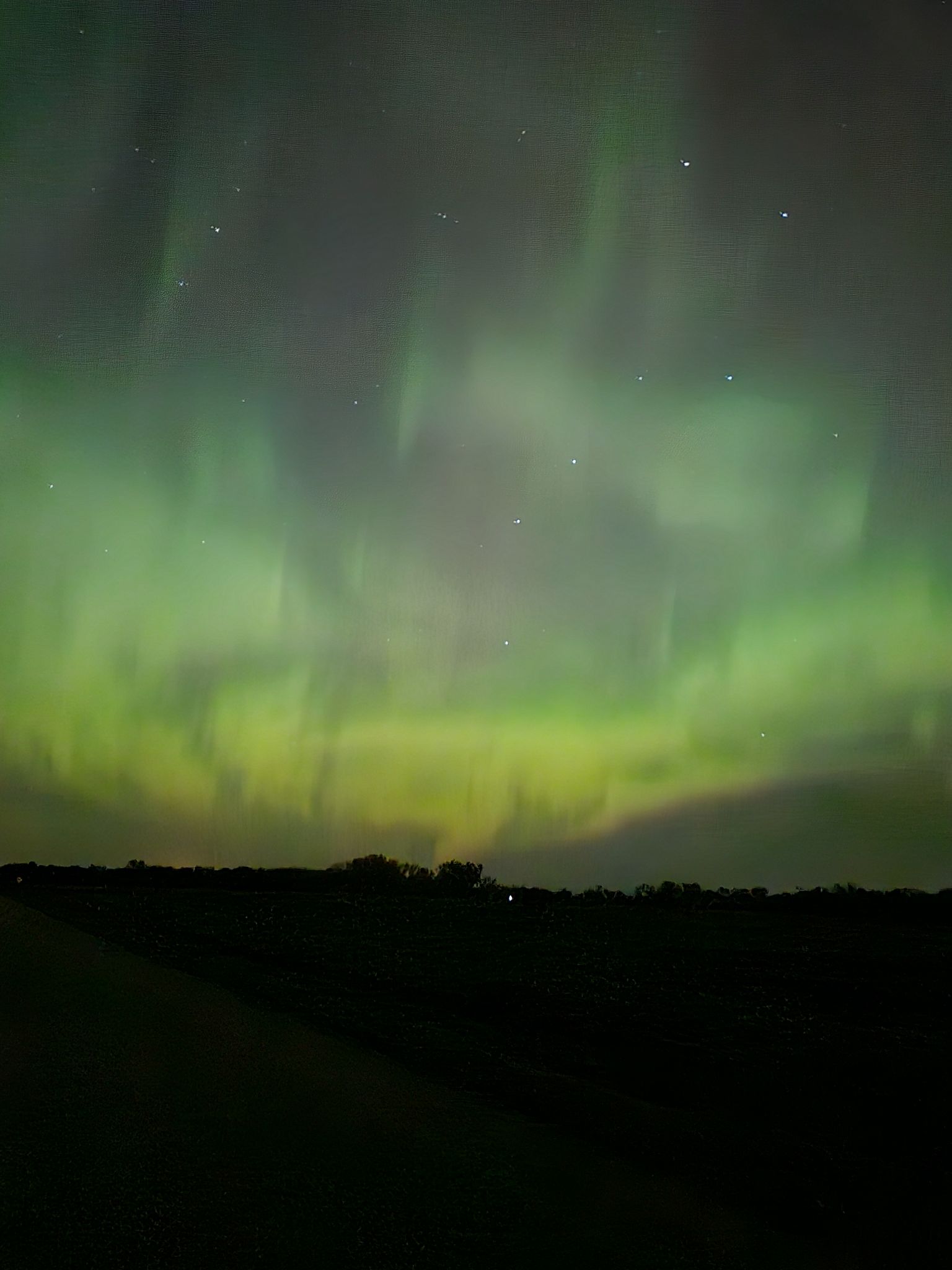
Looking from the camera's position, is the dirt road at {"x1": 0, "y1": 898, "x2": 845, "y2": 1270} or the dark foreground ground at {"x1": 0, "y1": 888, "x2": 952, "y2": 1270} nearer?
the dirt road at {"x1": 0, "y1": 898, "x2": 845, "y2": 1270}

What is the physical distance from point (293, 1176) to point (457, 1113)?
1738 mm

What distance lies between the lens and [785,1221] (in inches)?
209

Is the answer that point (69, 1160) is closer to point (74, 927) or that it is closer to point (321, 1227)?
point (321, 1227)

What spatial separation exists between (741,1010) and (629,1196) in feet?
24.4

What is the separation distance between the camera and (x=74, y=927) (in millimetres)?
16516

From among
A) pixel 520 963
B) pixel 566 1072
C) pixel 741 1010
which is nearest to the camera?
pixel 566 1072

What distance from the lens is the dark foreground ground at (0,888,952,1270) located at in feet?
15.2

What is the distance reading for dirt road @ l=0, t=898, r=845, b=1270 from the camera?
4.41 m

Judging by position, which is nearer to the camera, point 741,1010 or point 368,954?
point 741,1010

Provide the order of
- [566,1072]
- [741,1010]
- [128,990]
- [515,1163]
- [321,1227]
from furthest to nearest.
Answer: [741,1010] < [128,990] < [566,1072] < [515,1163] < [321,1227]

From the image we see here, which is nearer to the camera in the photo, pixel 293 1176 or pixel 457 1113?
pixel 293 1176

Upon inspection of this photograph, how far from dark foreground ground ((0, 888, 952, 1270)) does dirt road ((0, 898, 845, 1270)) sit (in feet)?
0.06

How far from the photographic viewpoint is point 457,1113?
264 inches

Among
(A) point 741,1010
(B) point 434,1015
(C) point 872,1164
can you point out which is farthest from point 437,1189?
(A) point 741,1010
